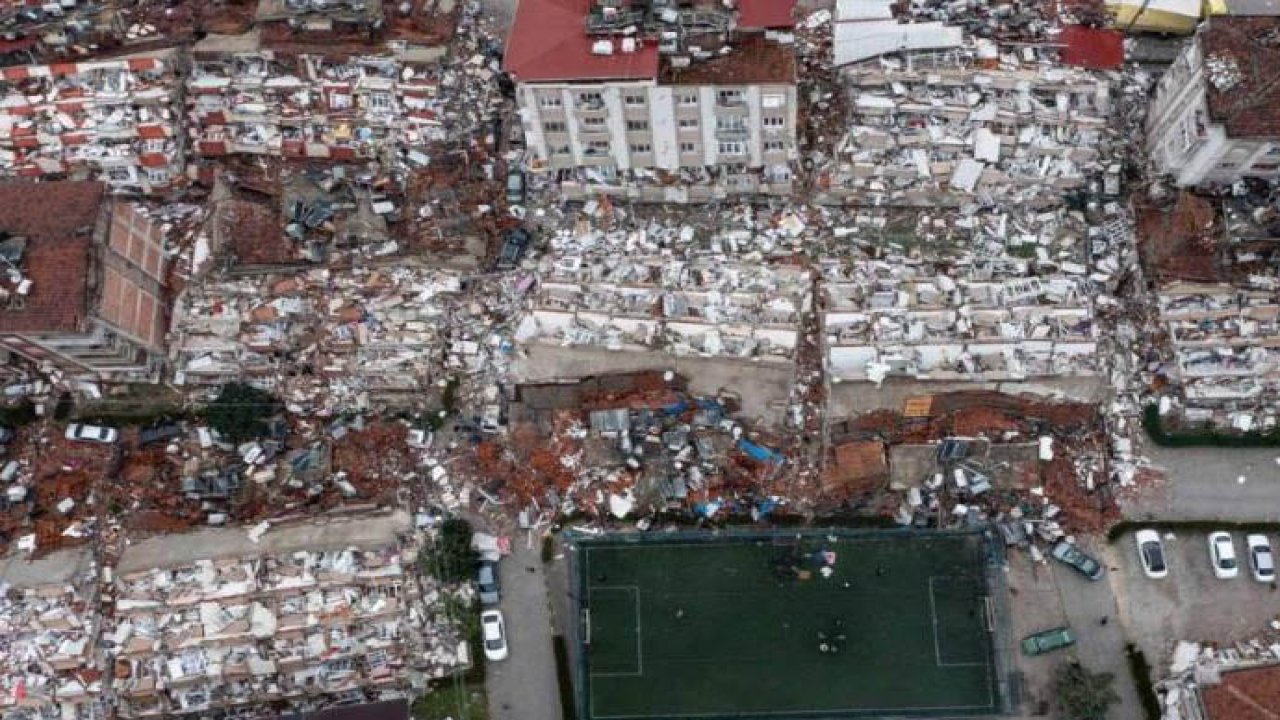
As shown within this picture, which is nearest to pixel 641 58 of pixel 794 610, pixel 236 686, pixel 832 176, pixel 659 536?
pixel 832 176

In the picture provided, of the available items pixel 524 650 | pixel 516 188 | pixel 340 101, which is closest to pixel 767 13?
pixel 516 188

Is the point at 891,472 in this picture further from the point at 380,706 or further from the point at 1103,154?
the point at 380,706

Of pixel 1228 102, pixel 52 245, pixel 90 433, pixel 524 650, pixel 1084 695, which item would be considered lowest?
pixel 1084 695

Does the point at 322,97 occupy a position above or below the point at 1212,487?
above

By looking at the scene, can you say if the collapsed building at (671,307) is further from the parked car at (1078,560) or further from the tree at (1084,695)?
the tree at (1084,695)

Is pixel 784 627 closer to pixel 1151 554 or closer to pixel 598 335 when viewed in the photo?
pixel 598 335

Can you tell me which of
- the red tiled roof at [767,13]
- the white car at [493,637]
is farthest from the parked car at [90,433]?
the red tiled roof at [767,13]

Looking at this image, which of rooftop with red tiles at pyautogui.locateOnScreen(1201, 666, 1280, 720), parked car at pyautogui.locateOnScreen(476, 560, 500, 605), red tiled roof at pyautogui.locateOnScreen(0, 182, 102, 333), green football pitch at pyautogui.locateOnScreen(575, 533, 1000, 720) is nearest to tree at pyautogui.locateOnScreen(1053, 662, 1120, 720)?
green football pitch at pyautogui.locateOnScreen(575, 533, 1000, 720)
